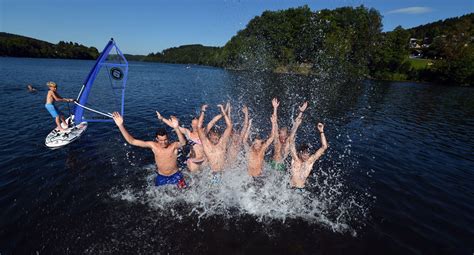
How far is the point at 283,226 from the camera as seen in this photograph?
→ 22.7 feet

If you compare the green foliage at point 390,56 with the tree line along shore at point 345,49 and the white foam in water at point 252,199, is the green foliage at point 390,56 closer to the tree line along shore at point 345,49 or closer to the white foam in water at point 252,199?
the tree line along shore at point 345,49

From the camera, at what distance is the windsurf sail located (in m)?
12.7

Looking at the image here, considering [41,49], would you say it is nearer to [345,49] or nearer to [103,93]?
[103,93]

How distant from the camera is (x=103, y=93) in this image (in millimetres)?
27781

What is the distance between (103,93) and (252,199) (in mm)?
25435

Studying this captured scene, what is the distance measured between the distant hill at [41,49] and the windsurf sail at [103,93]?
367 feet

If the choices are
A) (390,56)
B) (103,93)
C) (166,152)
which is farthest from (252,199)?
(390,56)

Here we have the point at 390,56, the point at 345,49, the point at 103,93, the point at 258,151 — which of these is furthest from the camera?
the point at 390,56

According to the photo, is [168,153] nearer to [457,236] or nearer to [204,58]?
[457,236]

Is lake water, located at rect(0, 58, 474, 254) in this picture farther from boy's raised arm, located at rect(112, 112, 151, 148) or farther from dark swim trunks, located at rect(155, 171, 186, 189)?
boy's raised arm, located at rect(112, 112, 151, 148)

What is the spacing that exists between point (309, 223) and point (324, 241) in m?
0.68

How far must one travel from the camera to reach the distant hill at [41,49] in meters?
108

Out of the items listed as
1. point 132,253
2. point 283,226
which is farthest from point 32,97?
point 283,226

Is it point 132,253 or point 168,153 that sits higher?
point 168,153
